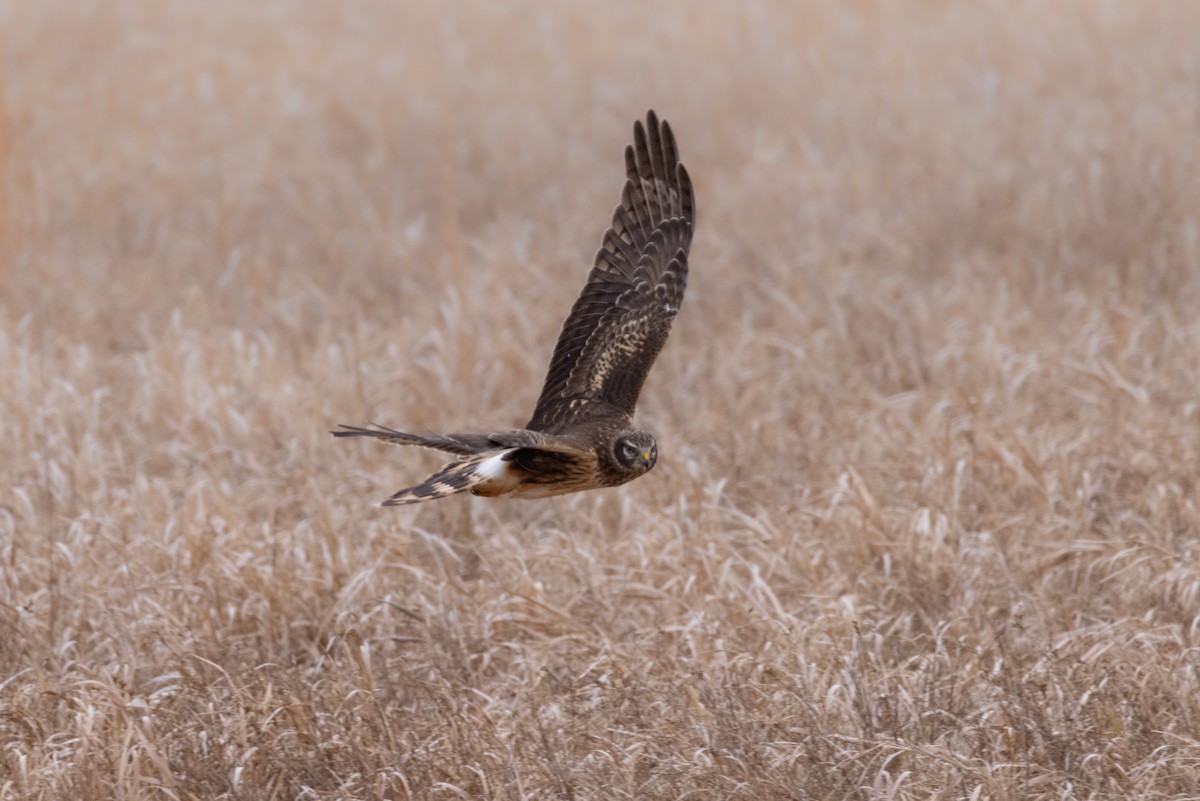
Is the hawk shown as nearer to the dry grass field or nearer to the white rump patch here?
the white rump patch

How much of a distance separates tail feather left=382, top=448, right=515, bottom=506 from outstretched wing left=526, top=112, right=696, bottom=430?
2.24 ft

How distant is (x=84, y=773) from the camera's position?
12.1 ft

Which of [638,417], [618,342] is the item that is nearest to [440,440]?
[618,342]

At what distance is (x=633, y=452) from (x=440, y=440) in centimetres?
73

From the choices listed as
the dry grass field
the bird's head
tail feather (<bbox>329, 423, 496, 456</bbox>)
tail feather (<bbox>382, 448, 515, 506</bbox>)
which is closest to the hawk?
the bird's head

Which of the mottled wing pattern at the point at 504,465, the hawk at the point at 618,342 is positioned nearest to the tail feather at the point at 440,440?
the mottled wing pattern at the point at 504,465

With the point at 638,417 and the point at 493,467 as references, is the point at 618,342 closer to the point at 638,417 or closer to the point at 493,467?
the point at 493,467

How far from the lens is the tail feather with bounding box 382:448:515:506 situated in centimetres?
360

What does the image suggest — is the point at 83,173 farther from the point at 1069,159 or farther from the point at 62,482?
the point at 1069,159

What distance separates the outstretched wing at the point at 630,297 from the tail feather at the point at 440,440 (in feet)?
2.57

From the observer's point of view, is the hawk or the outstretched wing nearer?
the hawk

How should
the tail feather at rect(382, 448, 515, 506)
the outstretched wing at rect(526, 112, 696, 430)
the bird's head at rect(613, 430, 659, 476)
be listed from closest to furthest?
1. the tail feather at rect(382, 448, 515, 506)
2. the bird's head at rect(613, 430, 659, 476)
3. the outstretched wing at rect(526, 112, 696, 430)

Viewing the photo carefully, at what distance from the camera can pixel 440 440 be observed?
3.59 m

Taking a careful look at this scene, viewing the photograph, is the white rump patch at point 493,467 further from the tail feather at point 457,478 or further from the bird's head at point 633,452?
the bird's head at point 633,452
